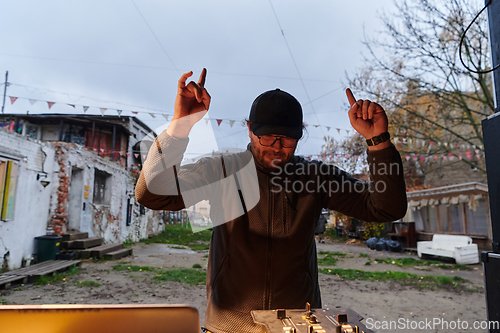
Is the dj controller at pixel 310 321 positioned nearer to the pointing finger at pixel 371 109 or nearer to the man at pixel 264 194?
the man at pixel 264 194

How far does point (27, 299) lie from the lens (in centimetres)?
529

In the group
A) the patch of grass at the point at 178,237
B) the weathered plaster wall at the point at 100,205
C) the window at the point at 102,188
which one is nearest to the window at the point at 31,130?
the weathered plaster wall at the point at 100,205

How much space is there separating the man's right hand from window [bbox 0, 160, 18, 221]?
7647 mm

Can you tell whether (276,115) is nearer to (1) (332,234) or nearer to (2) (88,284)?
(2) (88,284)

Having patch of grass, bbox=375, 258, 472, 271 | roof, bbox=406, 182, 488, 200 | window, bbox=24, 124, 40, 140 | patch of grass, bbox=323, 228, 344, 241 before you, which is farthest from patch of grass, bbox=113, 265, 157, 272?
window, bbox=24, 124, 40, 140

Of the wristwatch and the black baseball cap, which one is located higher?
the black baseball cap

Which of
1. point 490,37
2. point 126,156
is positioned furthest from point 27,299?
point 126,156

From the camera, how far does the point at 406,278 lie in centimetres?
754

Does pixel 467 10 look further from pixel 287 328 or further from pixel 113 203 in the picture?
pixel 113 203

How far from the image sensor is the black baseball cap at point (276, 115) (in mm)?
1516

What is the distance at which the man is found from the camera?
1.29 meters

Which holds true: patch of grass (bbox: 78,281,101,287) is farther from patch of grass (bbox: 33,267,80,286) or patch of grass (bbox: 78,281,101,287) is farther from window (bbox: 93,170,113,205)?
window (bbox: 93,170,113,205)

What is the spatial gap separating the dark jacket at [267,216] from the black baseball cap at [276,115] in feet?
0.67

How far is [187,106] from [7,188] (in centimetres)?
775
